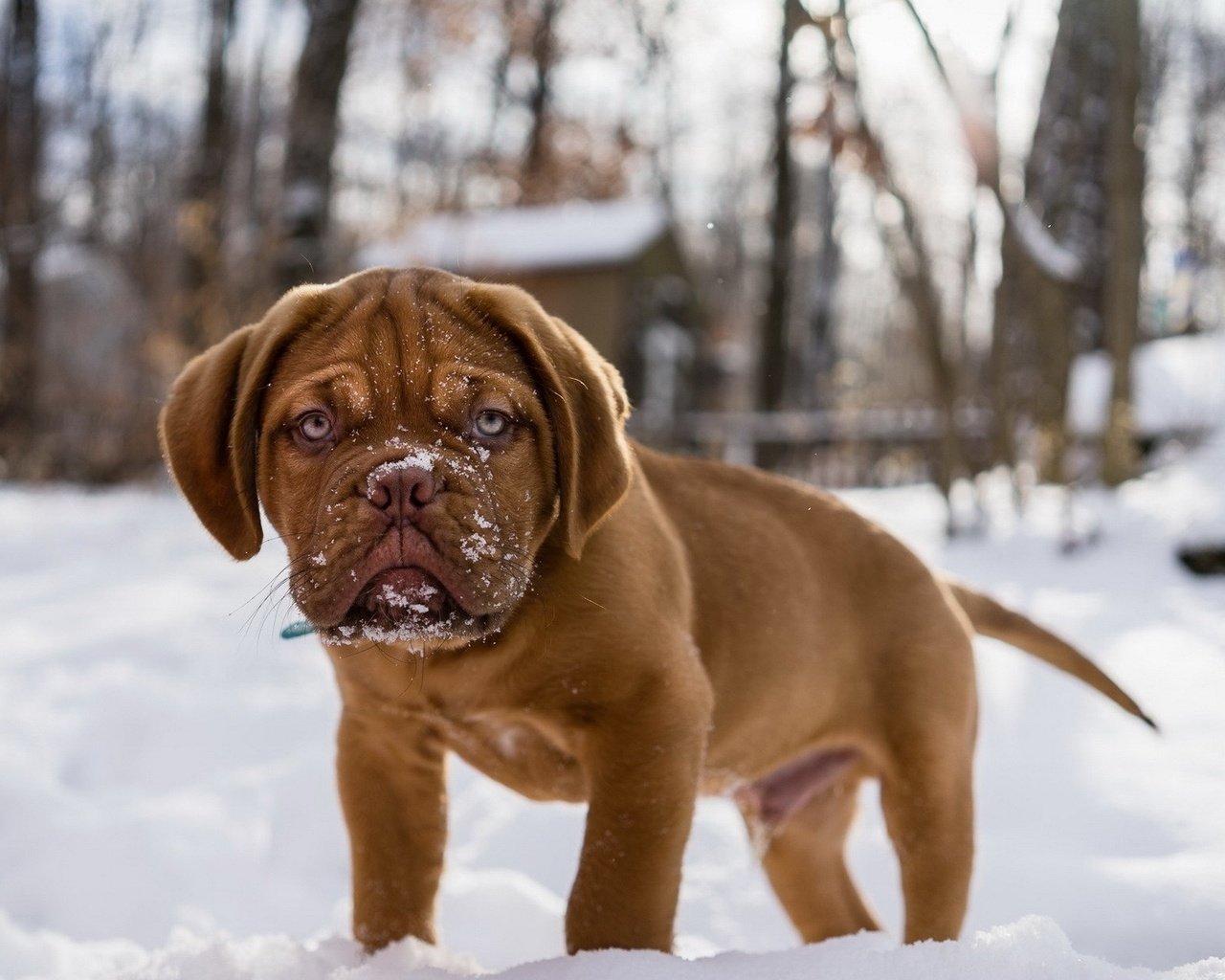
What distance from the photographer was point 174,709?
15.6ft

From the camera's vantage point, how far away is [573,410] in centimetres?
232

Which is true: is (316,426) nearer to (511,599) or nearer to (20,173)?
(511,599)

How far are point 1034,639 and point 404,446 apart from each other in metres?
2.00

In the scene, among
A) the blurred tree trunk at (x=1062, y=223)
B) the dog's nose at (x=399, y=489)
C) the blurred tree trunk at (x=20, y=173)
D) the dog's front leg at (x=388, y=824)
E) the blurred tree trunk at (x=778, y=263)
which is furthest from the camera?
the blurred tree trunk at (x=778, y=263)

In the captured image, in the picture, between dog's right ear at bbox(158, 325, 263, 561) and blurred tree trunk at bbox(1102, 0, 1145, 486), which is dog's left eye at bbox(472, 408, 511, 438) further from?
blurred tree trunk at bbox(1102, 0, 1145, 486)

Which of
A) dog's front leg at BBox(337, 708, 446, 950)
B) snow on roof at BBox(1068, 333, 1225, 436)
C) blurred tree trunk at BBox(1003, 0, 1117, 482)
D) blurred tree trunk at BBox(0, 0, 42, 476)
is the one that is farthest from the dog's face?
blurred tree trunk at BBox(0, 0, 42, 476)

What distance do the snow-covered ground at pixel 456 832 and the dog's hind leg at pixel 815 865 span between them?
9.4 inches

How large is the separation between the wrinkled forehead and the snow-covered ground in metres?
0.46

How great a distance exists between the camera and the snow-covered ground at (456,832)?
2.43 m

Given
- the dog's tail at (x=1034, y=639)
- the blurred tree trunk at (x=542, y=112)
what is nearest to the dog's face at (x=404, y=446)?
the dog's tail at (x=1034, y=639)

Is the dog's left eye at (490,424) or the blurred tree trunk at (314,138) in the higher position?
the blurred tree trunk at (314,138)

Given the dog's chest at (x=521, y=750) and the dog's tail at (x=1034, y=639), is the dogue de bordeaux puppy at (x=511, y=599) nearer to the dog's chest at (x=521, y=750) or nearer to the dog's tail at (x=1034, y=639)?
the dog's chest at (x=521, y=750)

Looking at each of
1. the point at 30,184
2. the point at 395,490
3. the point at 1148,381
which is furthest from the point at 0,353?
the point at 395,490

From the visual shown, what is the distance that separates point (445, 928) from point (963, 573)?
18.0 feet
